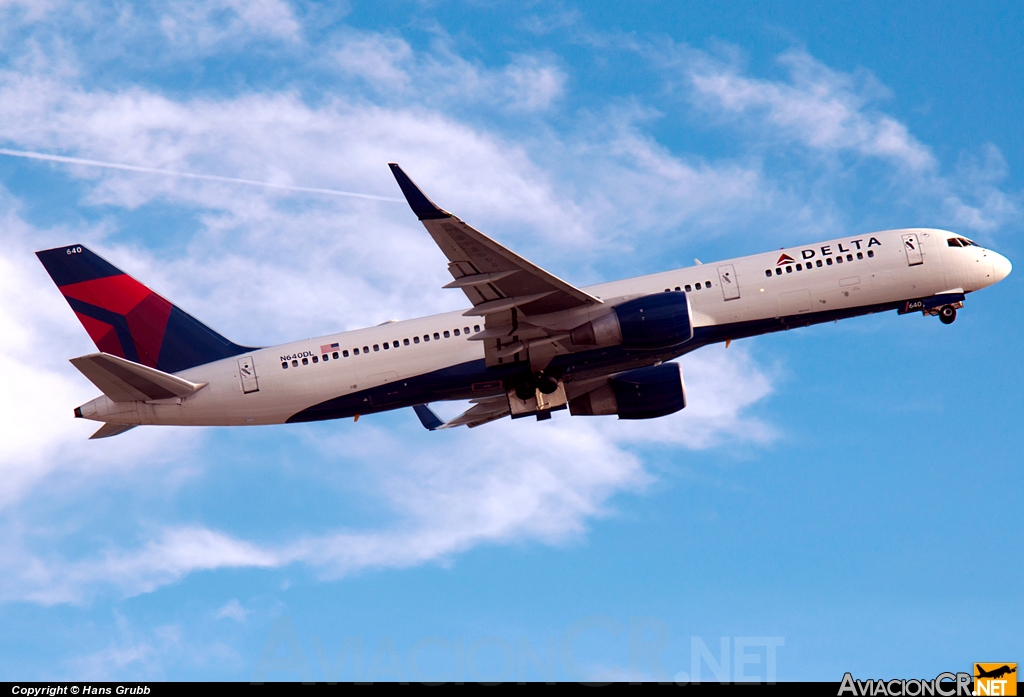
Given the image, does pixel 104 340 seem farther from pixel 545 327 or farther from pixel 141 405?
pixel 545 327

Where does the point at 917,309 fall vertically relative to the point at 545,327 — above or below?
above

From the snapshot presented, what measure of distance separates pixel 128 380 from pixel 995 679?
29.7 metres

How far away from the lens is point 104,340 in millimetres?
40938

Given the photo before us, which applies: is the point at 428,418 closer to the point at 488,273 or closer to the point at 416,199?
Answer: the point at 488,273

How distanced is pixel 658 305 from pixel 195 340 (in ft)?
61.1

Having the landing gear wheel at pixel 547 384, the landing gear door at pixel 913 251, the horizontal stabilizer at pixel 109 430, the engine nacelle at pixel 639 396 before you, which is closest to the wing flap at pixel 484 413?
the engine nacelle at pixel 639 396

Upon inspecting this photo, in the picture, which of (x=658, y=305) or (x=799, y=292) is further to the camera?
(x=799, y=292)

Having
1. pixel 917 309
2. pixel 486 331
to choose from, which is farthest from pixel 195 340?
pixel 917 309

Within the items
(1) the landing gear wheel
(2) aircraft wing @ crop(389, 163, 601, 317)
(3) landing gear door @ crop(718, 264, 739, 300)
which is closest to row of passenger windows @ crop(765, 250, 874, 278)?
(3) landing gear door @ crop(718, 264, 739, 300)

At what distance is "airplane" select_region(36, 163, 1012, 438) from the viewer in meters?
37.9

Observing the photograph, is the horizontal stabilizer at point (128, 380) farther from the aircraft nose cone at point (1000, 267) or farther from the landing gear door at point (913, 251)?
the aircraft nose cone at point (1000, 267)

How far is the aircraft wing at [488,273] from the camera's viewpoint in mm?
A: 32594

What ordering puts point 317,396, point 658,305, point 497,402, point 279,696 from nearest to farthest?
1. point 279,696
2. point 658,305
3. point 317,396
4. point 497,402

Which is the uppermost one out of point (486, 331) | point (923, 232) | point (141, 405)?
point (923, 232)
